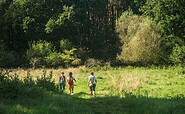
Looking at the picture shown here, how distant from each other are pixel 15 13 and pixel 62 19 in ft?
28.2

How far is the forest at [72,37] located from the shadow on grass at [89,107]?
1321 inches

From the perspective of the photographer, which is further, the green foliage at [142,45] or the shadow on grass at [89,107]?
the green foliage at [142,45]

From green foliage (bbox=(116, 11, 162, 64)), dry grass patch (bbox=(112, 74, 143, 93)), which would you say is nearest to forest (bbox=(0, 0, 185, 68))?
green foliage (bbox=(116, 11, 162, 64))

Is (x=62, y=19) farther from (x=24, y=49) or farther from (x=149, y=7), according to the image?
(x=149, y=7)

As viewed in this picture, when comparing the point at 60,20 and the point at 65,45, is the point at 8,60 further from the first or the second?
the point at 60,20

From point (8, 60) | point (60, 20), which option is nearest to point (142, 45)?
point (60, 20)

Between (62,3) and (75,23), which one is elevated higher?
(62,3)

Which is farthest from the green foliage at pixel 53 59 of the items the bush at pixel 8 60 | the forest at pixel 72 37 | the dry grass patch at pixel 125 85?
the dry grass patch at pixel 125 85

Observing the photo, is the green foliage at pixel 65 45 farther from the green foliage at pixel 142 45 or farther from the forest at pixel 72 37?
the green foliage at pixel 142 45

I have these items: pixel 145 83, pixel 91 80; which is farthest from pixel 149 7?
pixel 91 80

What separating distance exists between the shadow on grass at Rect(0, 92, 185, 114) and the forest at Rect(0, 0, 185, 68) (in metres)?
33.6

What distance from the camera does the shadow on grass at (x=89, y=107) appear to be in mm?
14470

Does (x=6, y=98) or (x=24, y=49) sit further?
(x=24, y=49)

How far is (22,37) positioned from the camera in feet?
228
